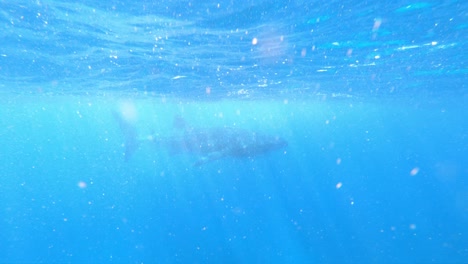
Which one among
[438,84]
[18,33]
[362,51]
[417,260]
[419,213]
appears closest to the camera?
[18,33]

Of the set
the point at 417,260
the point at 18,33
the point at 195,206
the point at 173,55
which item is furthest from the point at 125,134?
the point at 417,260

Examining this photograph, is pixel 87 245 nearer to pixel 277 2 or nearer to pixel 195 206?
pixel 195 206

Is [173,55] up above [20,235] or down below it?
below

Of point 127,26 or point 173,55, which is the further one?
point 173,55

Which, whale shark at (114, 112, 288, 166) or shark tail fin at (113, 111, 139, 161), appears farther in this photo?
shark tail fin at (113, 111, 139, 161)

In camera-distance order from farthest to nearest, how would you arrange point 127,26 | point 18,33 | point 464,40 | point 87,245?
point 87,245, point 464,40, point 18,33, point 127,26

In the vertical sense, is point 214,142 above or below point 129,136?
below

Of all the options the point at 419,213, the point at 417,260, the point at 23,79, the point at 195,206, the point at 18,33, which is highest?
the point at 23,79

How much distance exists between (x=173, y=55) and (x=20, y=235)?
2544 centimetres

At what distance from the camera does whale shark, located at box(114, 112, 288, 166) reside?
61.3ft

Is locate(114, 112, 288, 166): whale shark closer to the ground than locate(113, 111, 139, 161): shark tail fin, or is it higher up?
closer to the ground

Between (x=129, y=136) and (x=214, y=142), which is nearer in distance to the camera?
(x=214, y=142)

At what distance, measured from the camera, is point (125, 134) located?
2577 cm

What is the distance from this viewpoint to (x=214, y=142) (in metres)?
20.1
